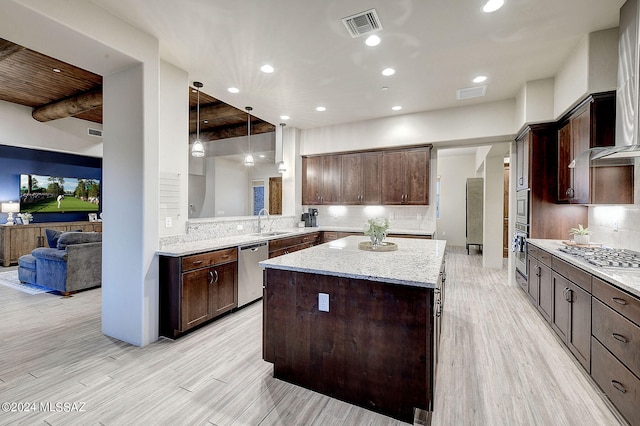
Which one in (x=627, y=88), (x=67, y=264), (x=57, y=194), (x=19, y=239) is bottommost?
(x=67, y=264)

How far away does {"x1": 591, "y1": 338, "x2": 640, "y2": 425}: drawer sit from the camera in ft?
5.33

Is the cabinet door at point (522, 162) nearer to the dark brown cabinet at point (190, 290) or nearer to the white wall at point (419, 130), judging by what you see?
the white wall at point (419, 130)

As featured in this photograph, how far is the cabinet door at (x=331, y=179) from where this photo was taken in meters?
5.84

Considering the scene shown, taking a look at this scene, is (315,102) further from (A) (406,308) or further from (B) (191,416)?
(B) (191,416)

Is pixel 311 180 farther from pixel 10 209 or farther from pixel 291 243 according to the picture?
pixel 10 209

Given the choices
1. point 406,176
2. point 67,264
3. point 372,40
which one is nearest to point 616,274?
point 372,40

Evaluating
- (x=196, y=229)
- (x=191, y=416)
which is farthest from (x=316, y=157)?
(x=191, y=416)

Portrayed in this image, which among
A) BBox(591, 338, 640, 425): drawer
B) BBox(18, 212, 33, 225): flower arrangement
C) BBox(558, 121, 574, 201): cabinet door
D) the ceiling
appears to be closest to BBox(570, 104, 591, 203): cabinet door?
BBox(558, 121, 574, 201): cabinet door

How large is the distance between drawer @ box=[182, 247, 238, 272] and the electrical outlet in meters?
1.56

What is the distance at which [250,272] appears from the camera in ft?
12.2

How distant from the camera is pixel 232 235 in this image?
421cm

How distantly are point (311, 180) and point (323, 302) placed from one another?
4344 millimetres

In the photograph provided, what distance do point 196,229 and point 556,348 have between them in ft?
13.4

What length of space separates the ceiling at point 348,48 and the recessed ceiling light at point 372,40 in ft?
0.20
